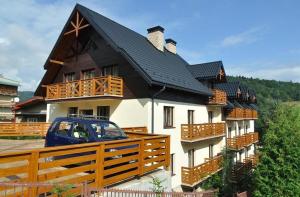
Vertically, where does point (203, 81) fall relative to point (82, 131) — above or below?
above

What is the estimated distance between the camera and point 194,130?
1831 cm

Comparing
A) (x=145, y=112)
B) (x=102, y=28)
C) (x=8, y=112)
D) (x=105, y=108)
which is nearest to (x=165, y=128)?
(x=145, y=112)

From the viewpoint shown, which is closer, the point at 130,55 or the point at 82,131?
the point at 82,131

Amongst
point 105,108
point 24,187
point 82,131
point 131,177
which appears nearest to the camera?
point 24,187

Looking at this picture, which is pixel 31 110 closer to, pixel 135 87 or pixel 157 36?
pixel 157 36

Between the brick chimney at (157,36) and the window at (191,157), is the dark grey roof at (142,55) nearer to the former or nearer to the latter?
the brick chimney at (157,36)

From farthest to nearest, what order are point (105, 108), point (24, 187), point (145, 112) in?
point (105, 108), point (145, 112), point (24, 187)

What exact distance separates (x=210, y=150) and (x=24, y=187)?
2004cm

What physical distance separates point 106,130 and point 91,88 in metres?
7.13

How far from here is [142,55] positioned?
17.8 m

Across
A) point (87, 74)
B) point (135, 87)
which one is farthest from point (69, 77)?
point (135, 87)

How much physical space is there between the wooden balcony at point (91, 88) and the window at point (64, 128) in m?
6.03

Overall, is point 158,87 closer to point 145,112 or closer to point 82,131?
point 145,112

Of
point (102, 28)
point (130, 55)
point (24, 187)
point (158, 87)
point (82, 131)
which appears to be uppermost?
point (102, 28)
